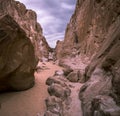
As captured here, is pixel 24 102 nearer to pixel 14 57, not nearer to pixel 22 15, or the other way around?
pixel 14 57

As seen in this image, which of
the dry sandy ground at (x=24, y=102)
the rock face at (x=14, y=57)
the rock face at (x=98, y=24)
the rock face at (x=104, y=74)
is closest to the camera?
the rock face at (x=104, y=74)

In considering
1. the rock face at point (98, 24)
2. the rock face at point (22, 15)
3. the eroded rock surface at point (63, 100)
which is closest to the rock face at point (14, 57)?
the eroded rock surface at point (63, 100)

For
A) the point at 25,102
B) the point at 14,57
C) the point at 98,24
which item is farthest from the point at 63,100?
the point at 98,24

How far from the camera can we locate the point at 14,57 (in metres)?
10.5

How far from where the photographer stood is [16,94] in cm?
1088

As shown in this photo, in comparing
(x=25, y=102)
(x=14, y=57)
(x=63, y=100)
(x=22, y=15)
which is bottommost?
(x=63, y=100)

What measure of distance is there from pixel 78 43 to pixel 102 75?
16261 mm

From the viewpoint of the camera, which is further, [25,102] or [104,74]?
[25,102]

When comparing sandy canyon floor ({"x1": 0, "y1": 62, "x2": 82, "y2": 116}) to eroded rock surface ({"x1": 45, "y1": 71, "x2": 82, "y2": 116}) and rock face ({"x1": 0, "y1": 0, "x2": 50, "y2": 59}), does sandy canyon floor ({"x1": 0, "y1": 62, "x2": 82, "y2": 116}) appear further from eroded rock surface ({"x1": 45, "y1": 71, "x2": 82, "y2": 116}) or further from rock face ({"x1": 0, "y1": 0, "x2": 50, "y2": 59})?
rock face ({"x1": 0, "y1": 0, "x2": 50, "y2": 59})

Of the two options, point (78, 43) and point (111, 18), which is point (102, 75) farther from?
point (78, 43)

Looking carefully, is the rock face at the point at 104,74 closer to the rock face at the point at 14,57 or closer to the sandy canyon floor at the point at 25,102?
the sandy canyon floor at the point at 25,102

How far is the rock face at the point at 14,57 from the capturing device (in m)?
9.73

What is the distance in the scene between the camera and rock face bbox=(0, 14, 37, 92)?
31.9ft

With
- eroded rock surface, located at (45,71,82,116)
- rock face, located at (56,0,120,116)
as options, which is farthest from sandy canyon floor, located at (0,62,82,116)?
rock face, located at (56,0,120,116)
